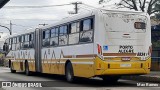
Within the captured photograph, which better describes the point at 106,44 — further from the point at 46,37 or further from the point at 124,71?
the point at 46,37

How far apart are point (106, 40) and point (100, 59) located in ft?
2.68

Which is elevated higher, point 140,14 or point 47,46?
point 140,14

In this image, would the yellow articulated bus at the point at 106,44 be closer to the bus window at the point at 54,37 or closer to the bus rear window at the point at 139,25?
the bus rear window at the point at 139,25

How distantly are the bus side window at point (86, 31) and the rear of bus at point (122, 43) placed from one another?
58 centimetres

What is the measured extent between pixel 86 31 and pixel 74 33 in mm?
1343

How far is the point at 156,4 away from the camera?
5506 cm

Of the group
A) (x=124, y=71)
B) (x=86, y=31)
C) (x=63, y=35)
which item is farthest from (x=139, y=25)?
(x=63, y=35)

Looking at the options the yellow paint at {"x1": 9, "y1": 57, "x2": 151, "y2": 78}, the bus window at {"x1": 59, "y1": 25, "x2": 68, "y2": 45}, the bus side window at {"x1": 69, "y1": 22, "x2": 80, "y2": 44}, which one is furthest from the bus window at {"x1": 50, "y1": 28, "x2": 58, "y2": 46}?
the yellow paint at {"x1": 9, "y1": 57, "x2": 151, "y2": 78}

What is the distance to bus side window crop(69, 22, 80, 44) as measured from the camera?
1764 cm

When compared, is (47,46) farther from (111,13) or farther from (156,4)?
(156,4)

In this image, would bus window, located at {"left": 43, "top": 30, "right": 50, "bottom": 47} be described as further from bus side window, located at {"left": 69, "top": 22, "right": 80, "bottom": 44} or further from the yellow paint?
the yellow paint

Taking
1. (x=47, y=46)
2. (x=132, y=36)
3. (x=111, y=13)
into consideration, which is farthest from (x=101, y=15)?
(x=47, y=46)

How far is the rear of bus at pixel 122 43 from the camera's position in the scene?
1575cm

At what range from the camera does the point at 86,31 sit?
659 inches
